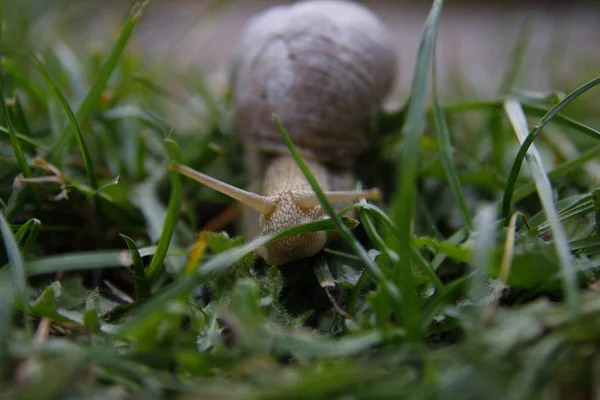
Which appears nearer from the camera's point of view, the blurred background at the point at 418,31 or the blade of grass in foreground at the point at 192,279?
the blade of grass in foreground at the point at 192,279

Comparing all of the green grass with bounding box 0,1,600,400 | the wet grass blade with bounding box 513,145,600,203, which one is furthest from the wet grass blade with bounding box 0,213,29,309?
the wet grass blade with bounding box 513,145,600,203

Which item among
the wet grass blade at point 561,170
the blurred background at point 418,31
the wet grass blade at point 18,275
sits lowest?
the wet grass blade at point 18,275

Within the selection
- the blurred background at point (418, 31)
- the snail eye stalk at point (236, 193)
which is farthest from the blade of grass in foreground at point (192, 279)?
the blurred background at point (418, 31)

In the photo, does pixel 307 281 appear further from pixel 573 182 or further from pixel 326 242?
pixel 573 182

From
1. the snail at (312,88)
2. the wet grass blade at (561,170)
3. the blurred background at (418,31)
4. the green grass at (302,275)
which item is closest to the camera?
the green grass at (302,275)

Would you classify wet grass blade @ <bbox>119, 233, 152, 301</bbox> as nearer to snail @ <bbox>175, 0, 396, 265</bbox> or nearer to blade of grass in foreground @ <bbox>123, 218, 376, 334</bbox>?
blade of grass in foreground @ <bbox>123, 218, 376, 334</bbox>

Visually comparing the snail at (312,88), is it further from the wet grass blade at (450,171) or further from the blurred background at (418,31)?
the blurred background at (418,31)

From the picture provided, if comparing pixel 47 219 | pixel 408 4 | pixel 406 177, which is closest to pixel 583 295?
pixel 406 177
